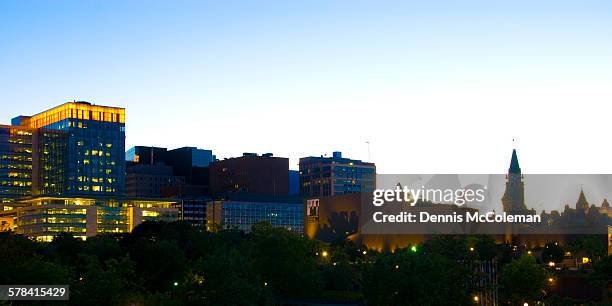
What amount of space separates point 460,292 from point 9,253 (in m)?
47.0

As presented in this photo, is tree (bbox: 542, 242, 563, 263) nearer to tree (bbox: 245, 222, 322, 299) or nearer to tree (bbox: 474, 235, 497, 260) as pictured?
tree (bbox: 474, 235, 497, 260)

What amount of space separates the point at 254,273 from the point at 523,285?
1503 inches

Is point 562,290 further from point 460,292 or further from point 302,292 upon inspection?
point 460,292

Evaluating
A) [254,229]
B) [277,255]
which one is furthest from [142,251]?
[254,229]

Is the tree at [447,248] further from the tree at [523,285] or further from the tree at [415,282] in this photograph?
the tree at [415,282]

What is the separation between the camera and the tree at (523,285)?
358 feet

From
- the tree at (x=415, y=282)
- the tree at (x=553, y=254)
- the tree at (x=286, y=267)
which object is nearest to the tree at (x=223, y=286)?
the tree at (x=415, y=282)

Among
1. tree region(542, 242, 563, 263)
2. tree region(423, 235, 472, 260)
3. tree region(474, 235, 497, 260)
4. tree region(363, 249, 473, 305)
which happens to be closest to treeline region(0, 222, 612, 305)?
tree region(363, 249, 473, 305)

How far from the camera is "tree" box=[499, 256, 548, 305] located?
4296 inches

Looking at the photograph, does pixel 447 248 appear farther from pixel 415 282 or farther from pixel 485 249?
pixel 485 249

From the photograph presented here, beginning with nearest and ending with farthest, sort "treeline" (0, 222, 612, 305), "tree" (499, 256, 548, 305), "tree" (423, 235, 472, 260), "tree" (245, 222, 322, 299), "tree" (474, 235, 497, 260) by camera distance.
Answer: "treeline" (0, 222, 612, 305) < "tree" (499, 256, 548, 305) < "tree" (245, 222, 322, 299) < "tree" (423, 235, 472, 260) < "tree" (474, 235, 497, 260)

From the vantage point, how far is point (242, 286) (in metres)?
85.8

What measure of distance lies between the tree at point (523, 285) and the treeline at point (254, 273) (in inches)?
5.4

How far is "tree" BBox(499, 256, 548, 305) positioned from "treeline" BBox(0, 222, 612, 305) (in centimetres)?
14
